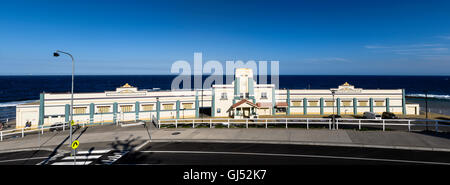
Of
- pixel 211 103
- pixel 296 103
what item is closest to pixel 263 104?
pixel 296 103

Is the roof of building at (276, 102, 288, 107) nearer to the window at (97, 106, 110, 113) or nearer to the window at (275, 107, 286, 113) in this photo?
the window at (275, 107, 286, 113)

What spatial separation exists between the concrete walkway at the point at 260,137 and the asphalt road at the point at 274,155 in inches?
39.2

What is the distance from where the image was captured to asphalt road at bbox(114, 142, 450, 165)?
1234 centimetres

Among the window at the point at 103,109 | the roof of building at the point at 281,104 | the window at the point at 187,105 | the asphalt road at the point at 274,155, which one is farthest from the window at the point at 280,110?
the window at the point at 103,109

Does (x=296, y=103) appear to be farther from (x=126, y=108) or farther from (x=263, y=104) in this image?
(x=126, y=108)

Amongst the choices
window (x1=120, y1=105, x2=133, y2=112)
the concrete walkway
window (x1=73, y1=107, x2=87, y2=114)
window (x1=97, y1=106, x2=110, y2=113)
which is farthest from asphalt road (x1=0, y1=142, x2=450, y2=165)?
window (x1=120, y1=105, x2=133, y2=112)

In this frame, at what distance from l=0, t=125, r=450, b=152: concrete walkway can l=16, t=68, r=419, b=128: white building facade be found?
12020 mm

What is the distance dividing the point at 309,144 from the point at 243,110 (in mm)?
21241

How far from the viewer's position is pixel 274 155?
13.6 meters

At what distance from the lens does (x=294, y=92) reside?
4031 centimetres

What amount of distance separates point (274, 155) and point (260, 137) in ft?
12.7

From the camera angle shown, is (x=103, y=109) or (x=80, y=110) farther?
(x=103, y=109)

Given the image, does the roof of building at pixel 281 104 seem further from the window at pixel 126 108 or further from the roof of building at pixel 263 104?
the window at pixel 126 108
